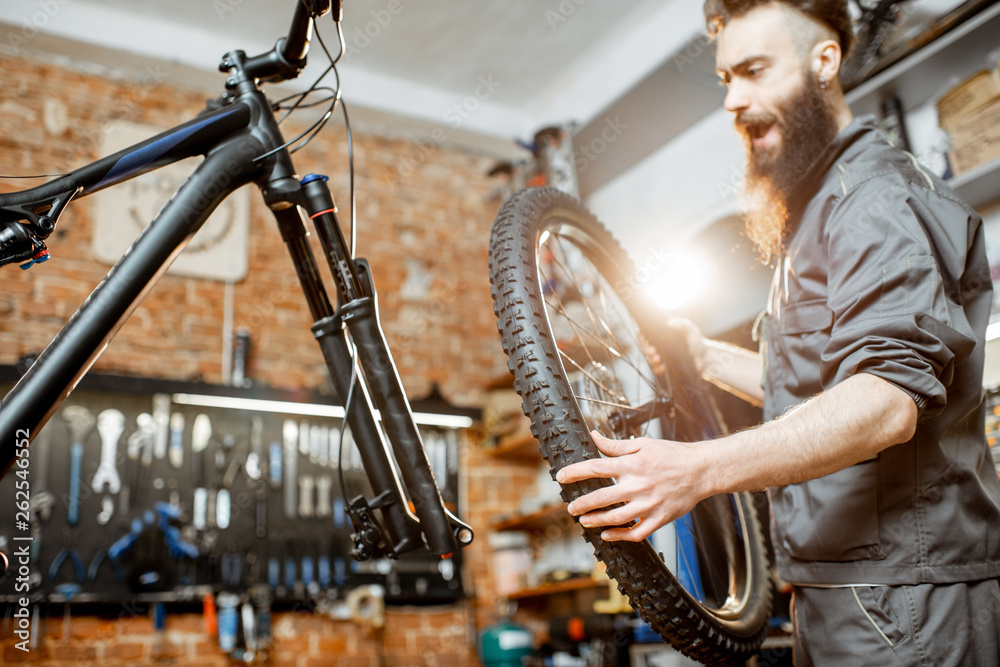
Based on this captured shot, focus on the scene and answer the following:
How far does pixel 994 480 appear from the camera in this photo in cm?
110

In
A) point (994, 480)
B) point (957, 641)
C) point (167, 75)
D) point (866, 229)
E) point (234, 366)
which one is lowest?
point (957, 641)

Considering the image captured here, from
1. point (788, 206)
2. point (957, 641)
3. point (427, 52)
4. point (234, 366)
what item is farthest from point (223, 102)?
point (427, 52)

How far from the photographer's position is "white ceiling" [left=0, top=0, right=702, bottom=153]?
3615 millimetres

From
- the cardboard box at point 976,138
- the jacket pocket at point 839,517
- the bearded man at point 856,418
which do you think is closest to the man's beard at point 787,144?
the bearded man at point 856,418

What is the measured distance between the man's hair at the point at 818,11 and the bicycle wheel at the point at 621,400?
0.50 metres

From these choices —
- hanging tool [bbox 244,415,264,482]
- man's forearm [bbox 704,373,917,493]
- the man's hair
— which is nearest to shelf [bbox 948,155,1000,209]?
the man's hair

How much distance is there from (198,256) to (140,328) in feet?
1.56

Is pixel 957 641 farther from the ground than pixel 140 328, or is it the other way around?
pixel 140 328

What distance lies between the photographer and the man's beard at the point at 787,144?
1282 millimetres

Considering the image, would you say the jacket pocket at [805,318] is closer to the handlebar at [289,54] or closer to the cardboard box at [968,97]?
the handlebar at [289,54]

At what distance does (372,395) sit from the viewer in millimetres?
1114

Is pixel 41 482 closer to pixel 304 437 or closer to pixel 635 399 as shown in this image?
pixel 304 437

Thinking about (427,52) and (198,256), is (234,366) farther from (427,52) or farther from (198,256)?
(427,52)

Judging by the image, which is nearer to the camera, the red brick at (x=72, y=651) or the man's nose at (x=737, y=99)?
the man's nose at (x=737, y=99)
